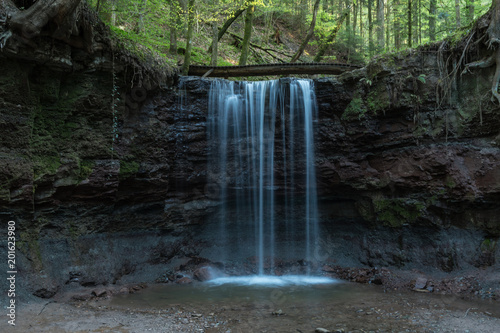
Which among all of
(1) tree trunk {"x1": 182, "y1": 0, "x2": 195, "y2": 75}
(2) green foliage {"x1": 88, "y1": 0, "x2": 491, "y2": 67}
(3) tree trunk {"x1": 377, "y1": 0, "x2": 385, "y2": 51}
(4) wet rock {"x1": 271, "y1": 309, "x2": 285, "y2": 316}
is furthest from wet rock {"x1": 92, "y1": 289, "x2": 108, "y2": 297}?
(3) tree trunk {"x1": 377, "y1": 0, "x2": 385, "y2": 51}

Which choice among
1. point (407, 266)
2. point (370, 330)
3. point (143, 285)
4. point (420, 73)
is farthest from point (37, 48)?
point (407, 266)

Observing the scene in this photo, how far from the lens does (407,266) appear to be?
28.2ft

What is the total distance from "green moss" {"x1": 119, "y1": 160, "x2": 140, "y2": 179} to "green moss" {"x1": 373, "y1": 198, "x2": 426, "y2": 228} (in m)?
6.74

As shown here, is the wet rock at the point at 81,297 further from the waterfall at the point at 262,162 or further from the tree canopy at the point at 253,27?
the tree canopy at the point at 253,27

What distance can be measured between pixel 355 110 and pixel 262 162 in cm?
311

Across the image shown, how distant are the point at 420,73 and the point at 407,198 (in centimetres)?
341

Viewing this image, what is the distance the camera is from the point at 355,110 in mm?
9391

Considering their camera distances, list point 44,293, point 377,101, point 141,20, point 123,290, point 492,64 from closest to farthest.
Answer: point 44,293 < point 123,290 < point 492,64 < point 377,101 < point 141,20

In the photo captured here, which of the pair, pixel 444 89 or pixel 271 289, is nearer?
pixel 271 289

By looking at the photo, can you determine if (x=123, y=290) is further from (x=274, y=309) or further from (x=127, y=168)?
(x=274, y=309)

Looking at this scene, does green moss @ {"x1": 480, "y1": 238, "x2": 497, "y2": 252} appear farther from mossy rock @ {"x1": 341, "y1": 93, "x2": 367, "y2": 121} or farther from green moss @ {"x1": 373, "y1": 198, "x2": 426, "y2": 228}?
mossy rock @ {"x1": 341, "y1": 93, "x2": 367, "y2": 121}

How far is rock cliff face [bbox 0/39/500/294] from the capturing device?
701cm

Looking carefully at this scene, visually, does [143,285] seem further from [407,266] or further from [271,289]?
[407,266]

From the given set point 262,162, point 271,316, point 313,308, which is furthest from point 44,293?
point 262,162
